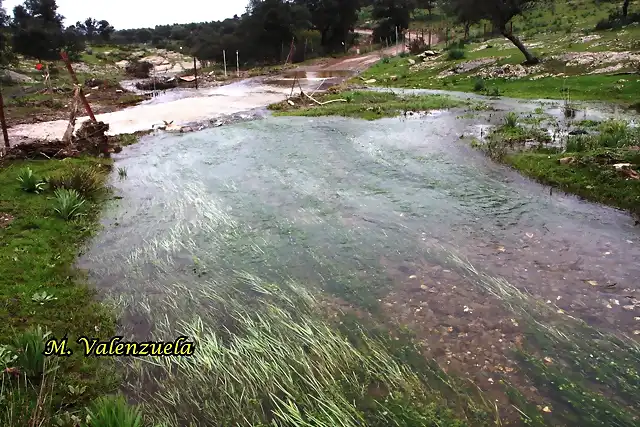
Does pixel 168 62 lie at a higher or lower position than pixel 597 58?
higher

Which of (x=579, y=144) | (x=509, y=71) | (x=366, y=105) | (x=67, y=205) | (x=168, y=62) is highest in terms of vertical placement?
(x=168, y=62)

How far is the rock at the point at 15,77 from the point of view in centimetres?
3940

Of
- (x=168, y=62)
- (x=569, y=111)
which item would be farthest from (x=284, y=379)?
(x=168, y=62)

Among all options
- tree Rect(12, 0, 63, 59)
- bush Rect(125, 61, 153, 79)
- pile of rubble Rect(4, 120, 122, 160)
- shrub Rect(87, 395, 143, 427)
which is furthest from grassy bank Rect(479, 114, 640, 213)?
tree Rect(12, 0, 63, 59)

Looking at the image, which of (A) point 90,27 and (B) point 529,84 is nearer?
(B) point 529,84

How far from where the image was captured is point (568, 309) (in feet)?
23.2

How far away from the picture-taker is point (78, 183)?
1319 centimetres

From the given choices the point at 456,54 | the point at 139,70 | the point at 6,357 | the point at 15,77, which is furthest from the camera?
the point at 139,70

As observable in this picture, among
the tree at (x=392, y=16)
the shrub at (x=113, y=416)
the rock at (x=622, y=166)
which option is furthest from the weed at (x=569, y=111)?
the tree at (x=392, y=16)

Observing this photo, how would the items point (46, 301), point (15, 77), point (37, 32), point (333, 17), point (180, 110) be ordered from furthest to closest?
point (333, 17) → point (37, 32) → point (15, 77) → point (180, 110) → point (46, 301)

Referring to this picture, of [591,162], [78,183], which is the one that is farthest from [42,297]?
[591,162]

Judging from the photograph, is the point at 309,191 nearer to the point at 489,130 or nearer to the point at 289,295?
the point at 289,295

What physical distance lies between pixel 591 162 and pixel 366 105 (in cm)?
1693

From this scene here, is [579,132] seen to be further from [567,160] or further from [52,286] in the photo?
[52,286]
